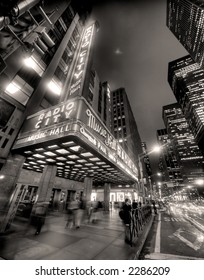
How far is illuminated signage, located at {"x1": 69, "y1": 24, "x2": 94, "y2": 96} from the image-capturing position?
908 centimetres

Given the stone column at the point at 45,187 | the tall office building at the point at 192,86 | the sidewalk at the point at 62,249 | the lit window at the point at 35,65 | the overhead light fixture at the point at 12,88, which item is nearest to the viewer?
the sidewalk at the point at 62,249

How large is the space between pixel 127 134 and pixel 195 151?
17386cm

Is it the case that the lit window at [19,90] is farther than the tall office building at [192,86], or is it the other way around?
the tall office building at [192,86]

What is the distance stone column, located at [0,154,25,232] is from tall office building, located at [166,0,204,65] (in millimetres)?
146471

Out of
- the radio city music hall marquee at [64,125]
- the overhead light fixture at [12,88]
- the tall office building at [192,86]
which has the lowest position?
the radio city music hall marquee at [64,125]

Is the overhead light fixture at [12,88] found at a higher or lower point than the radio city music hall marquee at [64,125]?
higher

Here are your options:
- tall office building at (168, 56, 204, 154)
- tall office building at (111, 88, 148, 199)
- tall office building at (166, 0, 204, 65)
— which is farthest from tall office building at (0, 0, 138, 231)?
tall office building at (168, 56, 204, 154)

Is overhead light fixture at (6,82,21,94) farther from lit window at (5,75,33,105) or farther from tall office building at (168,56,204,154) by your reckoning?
tall office building at (168,56,204,154)

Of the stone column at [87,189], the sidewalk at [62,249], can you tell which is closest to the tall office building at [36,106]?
the sidewalk at [62,249]

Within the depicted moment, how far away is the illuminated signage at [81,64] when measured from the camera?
9.08 metres

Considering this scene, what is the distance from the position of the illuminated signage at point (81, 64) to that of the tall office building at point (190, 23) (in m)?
134

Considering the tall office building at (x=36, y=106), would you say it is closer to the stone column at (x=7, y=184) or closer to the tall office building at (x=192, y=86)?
the stone column at (x=7, y=184)

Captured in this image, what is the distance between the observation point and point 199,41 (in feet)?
394
